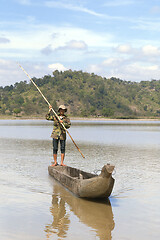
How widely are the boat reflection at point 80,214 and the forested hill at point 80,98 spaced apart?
139 m

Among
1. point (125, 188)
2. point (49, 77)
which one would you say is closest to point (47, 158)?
point (125, 188)

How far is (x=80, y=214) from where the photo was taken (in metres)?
8.12

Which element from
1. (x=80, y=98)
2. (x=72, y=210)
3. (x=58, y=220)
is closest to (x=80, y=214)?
(x=72, y=210)

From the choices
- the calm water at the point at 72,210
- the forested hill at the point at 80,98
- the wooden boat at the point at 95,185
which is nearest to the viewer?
the calm water at the point at 72,210

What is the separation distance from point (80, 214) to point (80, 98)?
161 m

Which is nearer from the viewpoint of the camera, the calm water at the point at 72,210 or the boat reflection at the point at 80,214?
the calm water at the point at 72,210

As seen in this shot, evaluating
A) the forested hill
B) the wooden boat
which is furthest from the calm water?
the forested hill

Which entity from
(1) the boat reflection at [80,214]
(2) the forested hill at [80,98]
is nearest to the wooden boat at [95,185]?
(1) the boat reflection at [80,214]

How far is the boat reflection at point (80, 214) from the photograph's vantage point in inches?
271

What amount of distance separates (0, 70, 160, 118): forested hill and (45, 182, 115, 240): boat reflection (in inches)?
5459

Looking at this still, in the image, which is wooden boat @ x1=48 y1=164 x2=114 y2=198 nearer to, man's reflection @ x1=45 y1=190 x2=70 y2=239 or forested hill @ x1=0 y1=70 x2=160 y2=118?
Answer: man's reflection @ x1=45 y1=190 x2=70 y2=239

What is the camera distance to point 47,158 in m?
18.2

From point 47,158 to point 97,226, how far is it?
1108 cm

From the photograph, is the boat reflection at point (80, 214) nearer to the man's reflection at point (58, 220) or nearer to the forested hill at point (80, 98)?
the man's reflection at point (58, 220)
